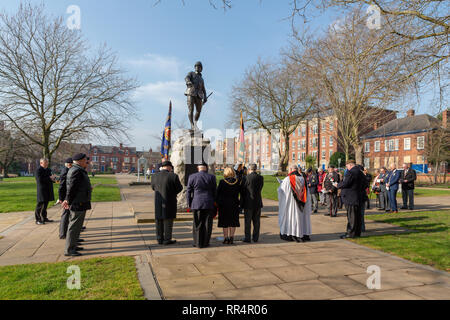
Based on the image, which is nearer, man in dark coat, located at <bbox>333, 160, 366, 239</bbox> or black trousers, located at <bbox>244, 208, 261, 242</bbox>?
black trousers, located at <bbox>244, 208, 261, 242</bbox>

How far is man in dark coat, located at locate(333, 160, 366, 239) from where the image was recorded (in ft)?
23.1

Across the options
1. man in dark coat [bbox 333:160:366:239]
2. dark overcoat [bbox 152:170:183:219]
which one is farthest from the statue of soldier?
man in dark coat [bbox 333:160:366:239]

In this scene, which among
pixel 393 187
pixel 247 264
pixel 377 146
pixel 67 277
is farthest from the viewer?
pixel 377 146

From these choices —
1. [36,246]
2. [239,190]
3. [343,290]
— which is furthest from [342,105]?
[36,246]

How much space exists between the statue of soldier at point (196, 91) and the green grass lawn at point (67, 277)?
684 cm

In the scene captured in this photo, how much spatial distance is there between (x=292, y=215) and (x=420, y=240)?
126 inches

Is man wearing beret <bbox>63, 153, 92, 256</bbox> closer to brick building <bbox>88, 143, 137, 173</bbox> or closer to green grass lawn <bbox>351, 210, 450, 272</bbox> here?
green grass lawn <bbox>351, 210, 450, 272</bbox>

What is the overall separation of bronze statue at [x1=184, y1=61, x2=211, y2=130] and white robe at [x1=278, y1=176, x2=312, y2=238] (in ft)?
16.7

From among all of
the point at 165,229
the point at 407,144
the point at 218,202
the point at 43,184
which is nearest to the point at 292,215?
the point at 218,202

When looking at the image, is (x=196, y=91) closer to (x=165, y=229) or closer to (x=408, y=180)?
(x=165, y=229)

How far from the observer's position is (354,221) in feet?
23.2

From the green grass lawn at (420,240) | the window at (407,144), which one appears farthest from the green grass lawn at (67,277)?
the window at (407,144)
